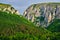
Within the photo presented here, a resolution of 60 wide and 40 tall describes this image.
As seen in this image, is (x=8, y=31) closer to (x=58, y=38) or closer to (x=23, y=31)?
(x=23, y=31)

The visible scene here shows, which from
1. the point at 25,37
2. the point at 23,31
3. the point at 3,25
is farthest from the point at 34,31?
the point at 25,37

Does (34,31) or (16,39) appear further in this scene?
(34,31)

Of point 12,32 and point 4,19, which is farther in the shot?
point 4,19

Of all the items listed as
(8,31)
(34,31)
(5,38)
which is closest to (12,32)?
(8,31)

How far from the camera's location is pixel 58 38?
459 ft

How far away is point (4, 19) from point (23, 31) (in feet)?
86.9

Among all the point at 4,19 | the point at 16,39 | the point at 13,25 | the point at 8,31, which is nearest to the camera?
the point at 16,39

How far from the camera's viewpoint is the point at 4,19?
190m

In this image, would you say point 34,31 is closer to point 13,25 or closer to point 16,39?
point 13,25

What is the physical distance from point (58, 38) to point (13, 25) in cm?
4075

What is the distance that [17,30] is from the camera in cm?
16725

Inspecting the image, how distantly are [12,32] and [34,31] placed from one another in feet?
42.4

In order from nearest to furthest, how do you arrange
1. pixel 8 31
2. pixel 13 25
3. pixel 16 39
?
1. pixel 16 39
2. pixel 8 31
3. pixel 13 25

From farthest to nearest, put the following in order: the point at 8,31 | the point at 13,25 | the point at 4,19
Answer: the point at 4,19 → the point at 13,25 → the point at 8,31
